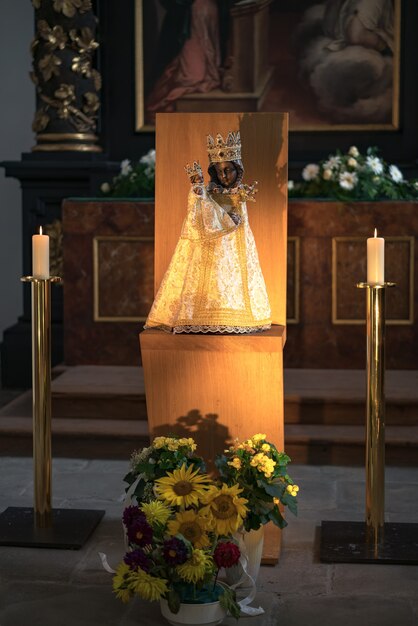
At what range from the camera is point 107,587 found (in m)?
4.55

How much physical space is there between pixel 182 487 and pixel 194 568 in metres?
0.35

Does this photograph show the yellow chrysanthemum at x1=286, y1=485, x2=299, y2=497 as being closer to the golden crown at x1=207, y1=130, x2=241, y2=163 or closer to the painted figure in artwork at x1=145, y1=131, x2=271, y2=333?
the painted figure in artwork at x1=145, y1=131, x2=271, y2=333

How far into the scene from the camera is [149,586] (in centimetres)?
406

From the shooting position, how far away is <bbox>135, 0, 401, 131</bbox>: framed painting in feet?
28.3

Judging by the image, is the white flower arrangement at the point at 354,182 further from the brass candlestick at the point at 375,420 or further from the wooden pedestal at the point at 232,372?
the brass candlestick at the point at 375,420

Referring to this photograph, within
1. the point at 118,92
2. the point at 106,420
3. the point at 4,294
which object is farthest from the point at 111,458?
the point at 4,294

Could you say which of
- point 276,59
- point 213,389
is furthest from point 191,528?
point 276,59

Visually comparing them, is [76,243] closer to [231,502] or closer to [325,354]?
[325,354]

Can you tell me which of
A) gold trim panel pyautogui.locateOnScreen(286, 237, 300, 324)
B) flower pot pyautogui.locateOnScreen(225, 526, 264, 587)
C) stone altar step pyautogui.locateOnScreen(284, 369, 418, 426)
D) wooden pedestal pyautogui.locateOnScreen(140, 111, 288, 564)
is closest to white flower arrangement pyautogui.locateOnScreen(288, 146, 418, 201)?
gold trim panel pyautogui.locateOnScreen(286, 237, 300, 324)

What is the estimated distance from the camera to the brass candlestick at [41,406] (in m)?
5.11

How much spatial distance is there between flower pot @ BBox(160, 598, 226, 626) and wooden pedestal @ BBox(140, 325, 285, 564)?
77 centimetres

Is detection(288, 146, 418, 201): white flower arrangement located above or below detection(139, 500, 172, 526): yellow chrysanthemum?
above

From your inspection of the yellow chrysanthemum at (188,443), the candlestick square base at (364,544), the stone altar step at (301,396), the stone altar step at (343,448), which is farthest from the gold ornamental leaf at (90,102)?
the yellow chrysanthemum at (188,443)

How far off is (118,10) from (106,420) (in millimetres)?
3414
